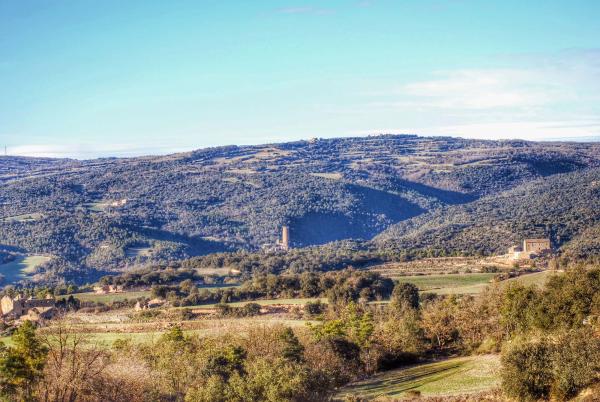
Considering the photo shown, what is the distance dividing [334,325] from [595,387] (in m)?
16.5

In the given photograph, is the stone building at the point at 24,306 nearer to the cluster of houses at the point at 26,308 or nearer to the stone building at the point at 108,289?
the cluster of houses at the point at 26,308

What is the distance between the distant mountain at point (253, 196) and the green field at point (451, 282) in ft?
88.6

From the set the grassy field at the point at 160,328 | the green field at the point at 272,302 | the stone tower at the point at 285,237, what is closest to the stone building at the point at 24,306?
the grassy field at the point at 160,328

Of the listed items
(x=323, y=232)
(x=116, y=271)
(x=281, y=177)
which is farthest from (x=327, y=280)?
(x=281, y=177)

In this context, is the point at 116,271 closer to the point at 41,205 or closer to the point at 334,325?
the point at 41,205

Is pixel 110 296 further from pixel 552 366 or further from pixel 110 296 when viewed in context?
pixel 552 366

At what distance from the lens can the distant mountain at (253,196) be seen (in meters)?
109

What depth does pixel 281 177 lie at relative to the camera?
165m

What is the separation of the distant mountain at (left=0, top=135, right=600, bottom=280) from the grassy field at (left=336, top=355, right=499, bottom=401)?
51418 millimetres

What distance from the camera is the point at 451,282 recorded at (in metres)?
58.5

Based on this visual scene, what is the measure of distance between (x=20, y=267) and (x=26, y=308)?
46.2 metres

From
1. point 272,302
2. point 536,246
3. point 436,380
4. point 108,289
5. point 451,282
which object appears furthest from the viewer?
point 536,246

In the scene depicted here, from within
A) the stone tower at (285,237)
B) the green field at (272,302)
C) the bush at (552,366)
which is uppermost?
the bush at (552,366)

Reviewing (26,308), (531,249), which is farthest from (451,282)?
(26,308)
